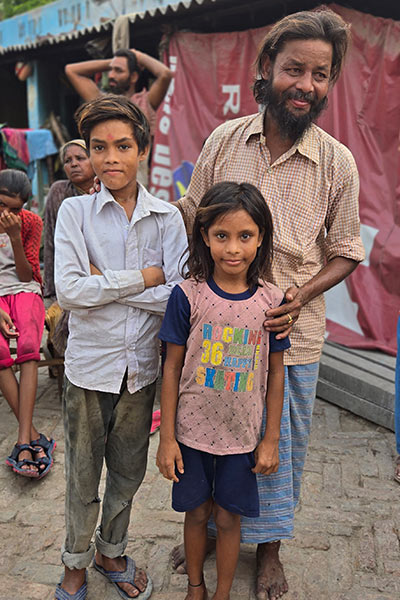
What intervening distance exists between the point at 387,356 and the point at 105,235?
10.2ft

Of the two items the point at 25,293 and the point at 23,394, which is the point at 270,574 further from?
the point at 25,293

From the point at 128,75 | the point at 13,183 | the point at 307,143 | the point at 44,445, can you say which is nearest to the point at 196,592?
the point at 44,445

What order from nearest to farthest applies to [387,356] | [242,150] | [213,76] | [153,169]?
[242,150] < [387,356] < [213,76] < [153,169]

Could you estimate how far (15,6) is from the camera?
1341 cm

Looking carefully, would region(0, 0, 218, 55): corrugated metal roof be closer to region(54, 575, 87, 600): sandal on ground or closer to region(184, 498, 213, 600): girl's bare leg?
region(184, 498, 213, 600): girl's bare leg

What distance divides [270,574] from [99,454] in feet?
2.95

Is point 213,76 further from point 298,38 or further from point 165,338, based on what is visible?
point 165,338

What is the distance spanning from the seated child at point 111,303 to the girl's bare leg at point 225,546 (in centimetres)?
35

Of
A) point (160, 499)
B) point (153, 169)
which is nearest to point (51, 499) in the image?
point (160, 499)

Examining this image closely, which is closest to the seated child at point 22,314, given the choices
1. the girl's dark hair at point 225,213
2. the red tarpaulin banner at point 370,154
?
the girl's dark hair at point 225,213

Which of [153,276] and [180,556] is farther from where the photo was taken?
[180,556]

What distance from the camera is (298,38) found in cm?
179

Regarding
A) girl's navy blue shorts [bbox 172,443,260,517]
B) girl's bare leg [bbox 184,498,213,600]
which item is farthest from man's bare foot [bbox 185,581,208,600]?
girl's navy blue shorts [bbox 172,443,260,517]

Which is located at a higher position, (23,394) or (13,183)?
(13,183)
